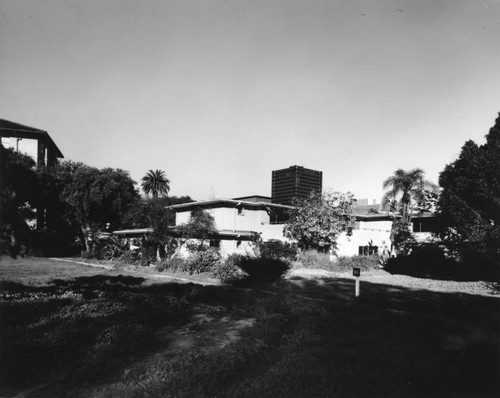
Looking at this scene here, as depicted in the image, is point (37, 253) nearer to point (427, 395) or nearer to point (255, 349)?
point (255, 349)

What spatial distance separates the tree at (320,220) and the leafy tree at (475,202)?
23.9 ft

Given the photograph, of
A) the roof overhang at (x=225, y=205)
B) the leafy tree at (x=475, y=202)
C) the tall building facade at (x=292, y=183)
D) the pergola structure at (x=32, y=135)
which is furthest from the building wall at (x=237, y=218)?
the pergola structure at (x=32, y=135)

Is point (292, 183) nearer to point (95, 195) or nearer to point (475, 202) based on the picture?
point (95, 195)

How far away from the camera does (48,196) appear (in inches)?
1470

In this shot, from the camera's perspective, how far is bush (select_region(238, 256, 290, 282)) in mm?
18727

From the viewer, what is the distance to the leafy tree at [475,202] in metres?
19.2

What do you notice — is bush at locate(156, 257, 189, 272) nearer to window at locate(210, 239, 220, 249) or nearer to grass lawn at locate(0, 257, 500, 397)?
window at locate(210, 239, 220, 249)

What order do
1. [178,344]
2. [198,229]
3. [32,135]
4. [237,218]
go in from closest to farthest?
[178,344] → [198,229] → [237,218] → [32,135]

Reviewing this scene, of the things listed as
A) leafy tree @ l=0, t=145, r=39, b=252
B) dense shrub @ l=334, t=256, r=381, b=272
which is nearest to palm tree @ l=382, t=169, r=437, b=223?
dense shrub @ l=334, t=256, r=381, b=272

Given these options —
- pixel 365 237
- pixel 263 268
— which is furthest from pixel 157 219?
pixel 365 237

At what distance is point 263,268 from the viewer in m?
19.3

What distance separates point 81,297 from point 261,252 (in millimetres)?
15077

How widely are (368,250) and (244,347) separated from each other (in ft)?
91.6

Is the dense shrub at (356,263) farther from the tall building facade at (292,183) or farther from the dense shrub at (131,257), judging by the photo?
the dense shrub at (131,257)
